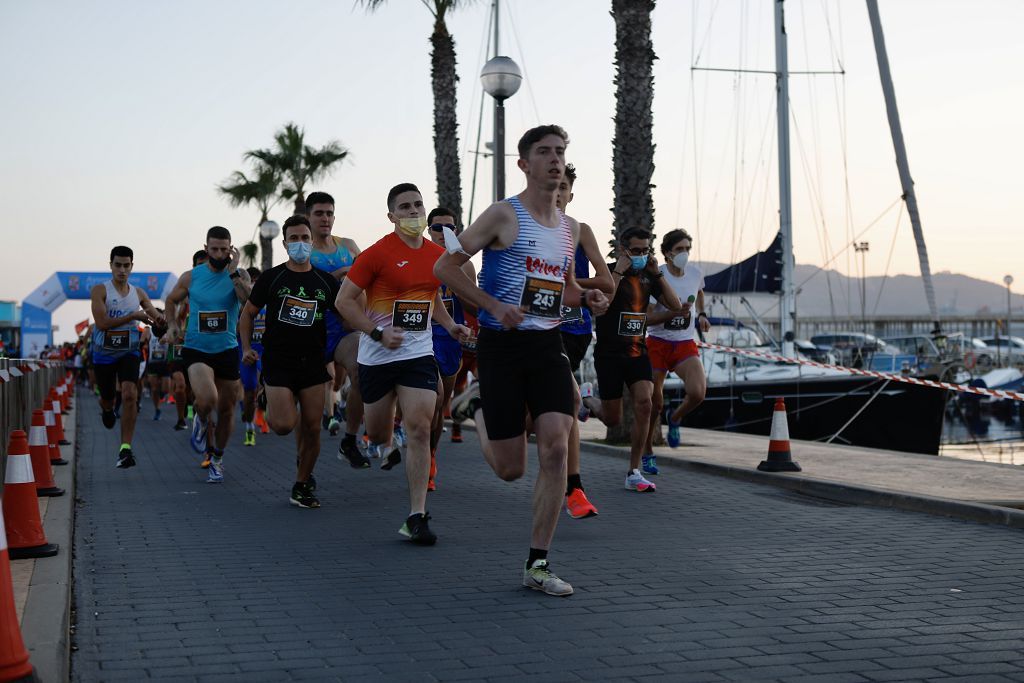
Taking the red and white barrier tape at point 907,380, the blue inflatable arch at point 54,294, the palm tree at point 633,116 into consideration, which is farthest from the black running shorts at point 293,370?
the blue inflatable arch at point 54,294

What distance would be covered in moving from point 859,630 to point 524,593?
158 cm

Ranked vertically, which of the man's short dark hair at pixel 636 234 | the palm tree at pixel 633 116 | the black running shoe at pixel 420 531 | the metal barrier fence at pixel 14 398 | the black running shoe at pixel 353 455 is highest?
the palm tree at pixel 633 116

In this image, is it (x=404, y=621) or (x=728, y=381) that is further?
(x=728, y=381)

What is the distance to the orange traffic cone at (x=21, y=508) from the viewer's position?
21.3ft

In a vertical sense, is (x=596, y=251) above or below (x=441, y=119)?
below

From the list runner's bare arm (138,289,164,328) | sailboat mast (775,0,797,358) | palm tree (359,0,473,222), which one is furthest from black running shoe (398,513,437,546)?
sailboat mast (775,0,797,358)

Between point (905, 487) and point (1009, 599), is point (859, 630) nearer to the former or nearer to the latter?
point (1009, 599)

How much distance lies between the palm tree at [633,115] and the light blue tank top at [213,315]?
19.2 ft

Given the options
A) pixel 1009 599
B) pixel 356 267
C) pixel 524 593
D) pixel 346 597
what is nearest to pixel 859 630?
pixel 1009 599

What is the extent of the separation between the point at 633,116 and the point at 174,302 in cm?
668

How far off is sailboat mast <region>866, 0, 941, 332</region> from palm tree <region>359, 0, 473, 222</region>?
7486mm

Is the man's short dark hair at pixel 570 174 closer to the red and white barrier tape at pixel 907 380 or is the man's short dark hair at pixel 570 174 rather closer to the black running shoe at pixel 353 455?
the black running shoe at pixel 353 455

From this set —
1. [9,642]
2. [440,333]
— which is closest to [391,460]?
[440,333]

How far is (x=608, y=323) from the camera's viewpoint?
990 centimetres
